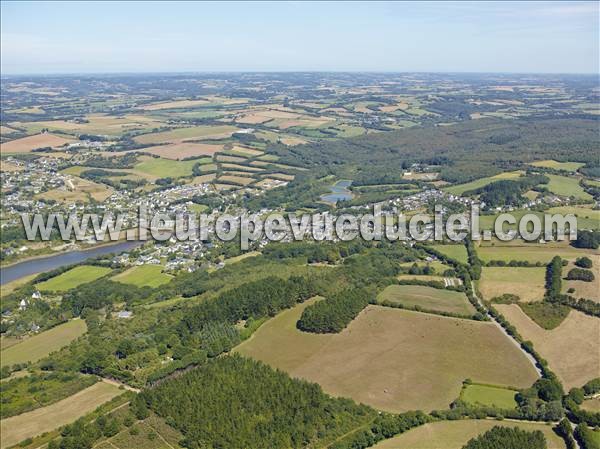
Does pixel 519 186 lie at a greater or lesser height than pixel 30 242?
greater

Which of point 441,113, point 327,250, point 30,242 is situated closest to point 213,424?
point 327,250

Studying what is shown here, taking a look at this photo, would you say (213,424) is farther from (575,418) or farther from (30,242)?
(30,242)

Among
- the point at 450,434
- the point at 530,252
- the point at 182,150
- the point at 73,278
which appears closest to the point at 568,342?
the point at 450,434

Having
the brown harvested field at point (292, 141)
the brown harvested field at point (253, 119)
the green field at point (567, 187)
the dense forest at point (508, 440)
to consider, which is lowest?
the dense forest at point (508, 440)

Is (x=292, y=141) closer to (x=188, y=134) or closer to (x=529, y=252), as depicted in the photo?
→ (x=188, y=134)

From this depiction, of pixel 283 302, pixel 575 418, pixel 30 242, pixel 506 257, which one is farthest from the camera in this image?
pixel 30 242

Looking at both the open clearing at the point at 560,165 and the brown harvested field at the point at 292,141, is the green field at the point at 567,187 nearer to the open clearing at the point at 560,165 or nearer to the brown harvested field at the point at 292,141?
the open clearing at the point at 560,165

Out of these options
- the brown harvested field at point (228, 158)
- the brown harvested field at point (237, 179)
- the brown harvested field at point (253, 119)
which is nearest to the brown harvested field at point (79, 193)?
the brown harvested field at point (237, 179)

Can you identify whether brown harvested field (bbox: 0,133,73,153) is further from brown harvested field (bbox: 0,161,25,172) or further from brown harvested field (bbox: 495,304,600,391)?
brown harvested field (bbox: 495,304,600,391)
